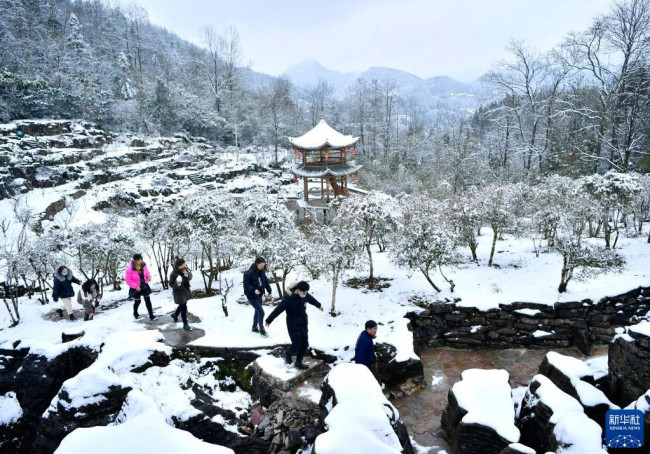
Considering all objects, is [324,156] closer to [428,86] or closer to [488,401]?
[488,401]

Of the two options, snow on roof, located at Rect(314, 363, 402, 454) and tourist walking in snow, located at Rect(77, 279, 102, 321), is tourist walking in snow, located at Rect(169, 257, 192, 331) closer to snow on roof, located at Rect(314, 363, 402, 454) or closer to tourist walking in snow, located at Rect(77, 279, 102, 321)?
tourist walking in snow, located at Rect(77, 279, 102, 321)

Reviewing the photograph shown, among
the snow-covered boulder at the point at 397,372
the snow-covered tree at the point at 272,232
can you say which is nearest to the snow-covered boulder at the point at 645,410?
the snow-covered boulder at the point at 397,372

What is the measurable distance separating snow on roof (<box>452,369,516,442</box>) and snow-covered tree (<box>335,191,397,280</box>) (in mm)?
5478

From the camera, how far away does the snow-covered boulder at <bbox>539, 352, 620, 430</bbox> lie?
15.7 ft

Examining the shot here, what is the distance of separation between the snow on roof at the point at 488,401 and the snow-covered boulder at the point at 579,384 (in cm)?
91

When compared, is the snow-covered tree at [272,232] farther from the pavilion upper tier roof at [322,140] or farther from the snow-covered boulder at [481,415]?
the pavilion upper tier roof at [322,140]

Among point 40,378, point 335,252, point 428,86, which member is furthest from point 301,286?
point 428,86

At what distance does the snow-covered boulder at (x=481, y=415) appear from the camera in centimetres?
443

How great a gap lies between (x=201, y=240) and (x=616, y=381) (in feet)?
33.1

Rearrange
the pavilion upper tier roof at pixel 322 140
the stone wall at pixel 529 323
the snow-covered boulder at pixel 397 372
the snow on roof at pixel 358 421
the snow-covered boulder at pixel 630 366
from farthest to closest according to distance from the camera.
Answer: the pavilion upper tier roof at pixel 322 140
the stone wall at pixel 529 323
the snow-covered boulder at pixel 397 372
the snow-covered boulder at pixel 630 366
the snow on roof at pixel 358 421

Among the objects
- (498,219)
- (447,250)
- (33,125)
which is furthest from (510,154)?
(33,125)

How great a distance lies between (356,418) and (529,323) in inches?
267

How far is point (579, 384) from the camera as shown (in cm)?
514

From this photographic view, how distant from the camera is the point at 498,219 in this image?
11.2m
